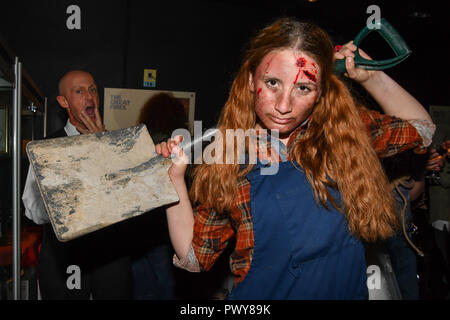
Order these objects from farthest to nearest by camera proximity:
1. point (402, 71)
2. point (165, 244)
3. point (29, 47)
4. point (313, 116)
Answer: point (402, 71), point (29, 47), point (165, 244), point (313, 116)

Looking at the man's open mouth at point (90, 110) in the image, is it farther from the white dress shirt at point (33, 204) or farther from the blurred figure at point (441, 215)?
the blurred figure at point (441, 215)

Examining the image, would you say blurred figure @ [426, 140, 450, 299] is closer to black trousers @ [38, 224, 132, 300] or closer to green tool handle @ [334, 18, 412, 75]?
green tool handle @ [334, 18, 412, 75]

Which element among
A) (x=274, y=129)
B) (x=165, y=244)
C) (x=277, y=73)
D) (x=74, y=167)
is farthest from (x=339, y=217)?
(x=165, y=244)

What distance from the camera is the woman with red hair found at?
0.93 m

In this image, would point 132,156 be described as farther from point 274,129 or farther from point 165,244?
point 165,244

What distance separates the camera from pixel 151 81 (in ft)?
9.13

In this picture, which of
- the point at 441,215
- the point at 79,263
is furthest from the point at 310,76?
the point at 441,215

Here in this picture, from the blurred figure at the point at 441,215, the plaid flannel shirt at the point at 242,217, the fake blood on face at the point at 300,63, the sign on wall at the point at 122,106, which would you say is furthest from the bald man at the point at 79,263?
the blurred figure at the point at 441,215

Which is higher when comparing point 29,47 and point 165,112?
point 29,47

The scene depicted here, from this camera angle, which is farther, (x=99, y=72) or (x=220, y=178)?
(x=99, y=72)

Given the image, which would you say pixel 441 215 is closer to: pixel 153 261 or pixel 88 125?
pixel 153 261

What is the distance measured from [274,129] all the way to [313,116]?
0.54 ft

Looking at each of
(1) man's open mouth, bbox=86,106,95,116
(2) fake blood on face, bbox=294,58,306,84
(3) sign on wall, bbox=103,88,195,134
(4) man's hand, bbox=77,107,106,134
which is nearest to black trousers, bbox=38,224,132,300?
(4) man's hand, bbox=77,107,106,134

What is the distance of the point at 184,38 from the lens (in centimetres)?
288
